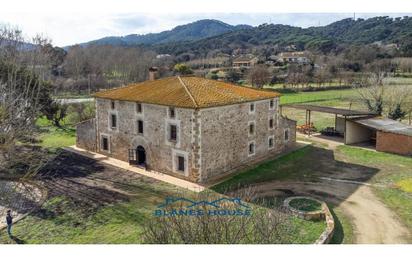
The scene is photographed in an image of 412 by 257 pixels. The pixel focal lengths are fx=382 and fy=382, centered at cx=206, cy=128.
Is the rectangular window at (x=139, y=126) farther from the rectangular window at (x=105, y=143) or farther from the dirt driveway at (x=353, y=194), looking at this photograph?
the dirt driveway at (x=353, y=194)

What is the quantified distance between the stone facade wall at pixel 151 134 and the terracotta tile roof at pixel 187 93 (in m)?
0.47

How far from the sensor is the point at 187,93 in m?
24.3

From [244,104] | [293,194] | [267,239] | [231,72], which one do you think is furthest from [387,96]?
[231,72]

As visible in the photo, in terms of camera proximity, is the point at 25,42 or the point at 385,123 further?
the point at 25,42

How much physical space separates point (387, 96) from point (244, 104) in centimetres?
2667

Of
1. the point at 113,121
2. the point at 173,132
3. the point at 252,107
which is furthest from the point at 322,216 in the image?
the point at 113,121

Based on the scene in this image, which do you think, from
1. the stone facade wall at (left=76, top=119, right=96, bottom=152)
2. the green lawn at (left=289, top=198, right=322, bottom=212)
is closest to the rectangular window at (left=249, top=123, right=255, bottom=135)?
the green lawn at (left=289, top=198, right=322, bottom=212)

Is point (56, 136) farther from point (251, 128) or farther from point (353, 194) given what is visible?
point (353, 194)

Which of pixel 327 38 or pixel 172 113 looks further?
pixel 327 38

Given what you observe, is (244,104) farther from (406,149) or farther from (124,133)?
(406,149)

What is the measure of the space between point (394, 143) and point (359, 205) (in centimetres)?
1269

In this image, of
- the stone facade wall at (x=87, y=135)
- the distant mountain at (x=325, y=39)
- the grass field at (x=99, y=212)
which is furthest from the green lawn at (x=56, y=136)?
the distant mountain at (x=325, y=39)

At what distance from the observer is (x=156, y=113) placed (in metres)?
24.4

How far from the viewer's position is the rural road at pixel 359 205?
52.0ft
